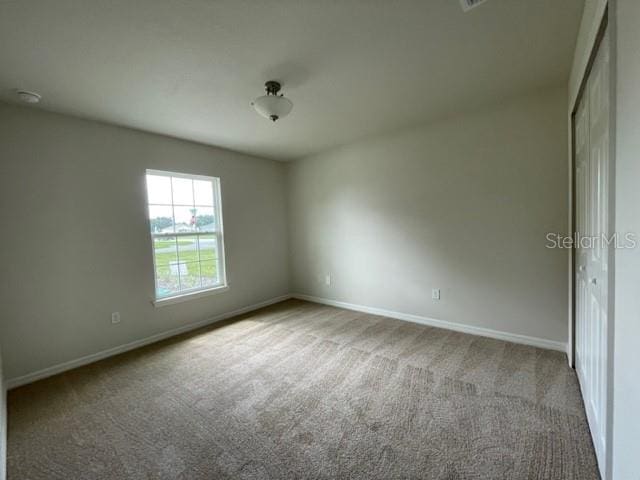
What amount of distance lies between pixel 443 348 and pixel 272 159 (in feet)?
11.8

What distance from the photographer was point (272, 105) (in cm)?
207

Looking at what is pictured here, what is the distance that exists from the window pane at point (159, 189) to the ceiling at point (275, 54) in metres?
0.65

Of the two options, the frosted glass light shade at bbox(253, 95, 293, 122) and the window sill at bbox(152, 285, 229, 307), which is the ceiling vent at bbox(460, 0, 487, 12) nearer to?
the frosted glass light shade at bbox(253, 95, 293, 122)

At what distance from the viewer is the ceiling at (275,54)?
1.47m

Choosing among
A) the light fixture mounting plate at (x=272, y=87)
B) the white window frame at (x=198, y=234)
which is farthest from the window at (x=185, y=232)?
the light fixture mounting plate at (x=272, y=87)

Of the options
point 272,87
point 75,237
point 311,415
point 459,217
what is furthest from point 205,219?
point 459,217

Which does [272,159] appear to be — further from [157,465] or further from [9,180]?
[157,465]

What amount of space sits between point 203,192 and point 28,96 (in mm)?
1789

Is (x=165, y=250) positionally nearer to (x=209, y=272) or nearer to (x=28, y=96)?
(x=209, y=272)

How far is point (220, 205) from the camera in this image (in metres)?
3.84

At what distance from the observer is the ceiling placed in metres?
1.47

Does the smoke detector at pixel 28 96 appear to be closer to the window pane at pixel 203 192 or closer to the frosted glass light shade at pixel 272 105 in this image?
the window pane at pixel 203 192

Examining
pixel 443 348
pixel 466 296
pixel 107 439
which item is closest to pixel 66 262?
pixel 107 439

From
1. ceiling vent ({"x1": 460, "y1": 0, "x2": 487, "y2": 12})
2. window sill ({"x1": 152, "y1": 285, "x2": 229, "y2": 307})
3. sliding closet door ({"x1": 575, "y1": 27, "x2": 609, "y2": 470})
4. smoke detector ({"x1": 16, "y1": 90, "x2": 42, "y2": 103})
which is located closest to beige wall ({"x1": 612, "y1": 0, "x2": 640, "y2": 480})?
sliding closet door ({"x1": 575, "y1": 27, "x2": 609, "y2": 470})
